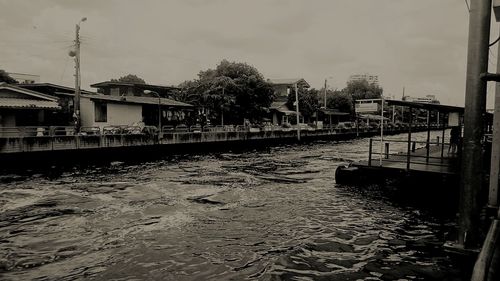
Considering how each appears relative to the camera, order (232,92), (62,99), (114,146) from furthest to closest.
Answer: (232,92) < (62,99) < (114,146)

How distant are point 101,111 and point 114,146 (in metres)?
9.41

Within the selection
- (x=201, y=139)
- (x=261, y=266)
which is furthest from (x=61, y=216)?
(x=201, y=139)

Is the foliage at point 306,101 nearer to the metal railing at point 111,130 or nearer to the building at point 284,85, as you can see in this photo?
the building at point 284,85

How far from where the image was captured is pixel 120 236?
9984 mm

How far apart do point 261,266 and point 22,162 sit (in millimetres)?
21320

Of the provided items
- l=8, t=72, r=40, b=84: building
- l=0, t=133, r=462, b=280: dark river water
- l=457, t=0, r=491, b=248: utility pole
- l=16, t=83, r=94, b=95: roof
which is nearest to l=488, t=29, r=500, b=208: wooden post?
l=0, t=133, r=462, b=280: dark river water

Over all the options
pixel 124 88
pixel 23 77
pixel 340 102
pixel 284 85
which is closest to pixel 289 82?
pixel 284 85

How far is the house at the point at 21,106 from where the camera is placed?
27.9 m

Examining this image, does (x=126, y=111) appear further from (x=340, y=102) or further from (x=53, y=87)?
(x=340, y=102)

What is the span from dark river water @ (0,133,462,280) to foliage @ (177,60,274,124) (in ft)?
83.0

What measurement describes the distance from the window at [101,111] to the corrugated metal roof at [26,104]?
4436 millimetres

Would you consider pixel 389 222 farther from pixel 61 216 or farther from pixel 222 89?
pixel 222 89

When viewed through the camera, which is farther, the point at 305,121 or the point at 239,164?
the point at 305,121

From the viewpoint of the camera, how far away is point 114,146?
1085 inches
